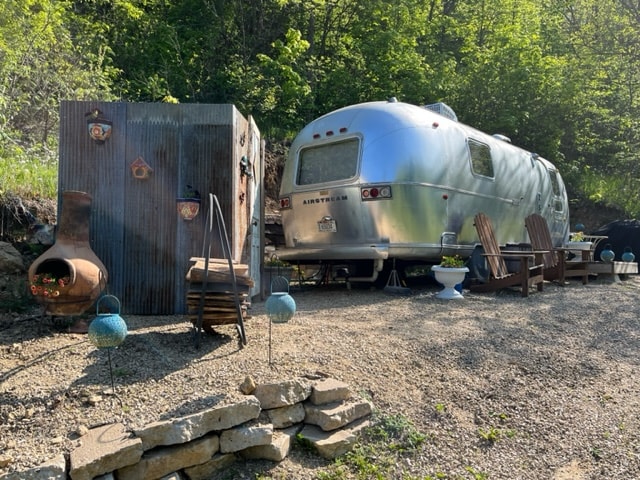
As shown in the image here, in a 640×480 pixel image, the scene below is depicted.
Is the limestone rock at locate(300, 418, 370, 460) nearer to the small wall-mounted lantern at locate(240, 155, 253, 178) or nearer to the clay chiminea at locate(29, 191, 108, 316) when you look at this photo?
the clay chiminea at locate(29, 191, 108, 316)

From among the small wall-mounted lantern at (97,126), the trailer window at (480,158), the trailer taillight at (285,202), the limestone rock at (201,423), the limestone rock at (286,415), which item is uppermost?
the trailer window at (480,158)

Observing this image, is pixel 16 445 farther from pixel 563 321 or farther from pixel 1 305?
pixel 563 321

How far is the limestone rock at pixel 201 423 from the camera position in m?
2.81

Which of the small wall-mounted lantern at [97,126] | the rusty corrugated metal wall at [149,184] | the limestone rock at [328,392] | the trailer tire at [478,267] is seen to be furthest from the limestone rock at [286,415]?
the trailer tire at [478,267]

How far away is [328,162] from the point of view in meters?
8.08

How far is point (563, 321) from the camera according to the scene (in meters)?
6.13

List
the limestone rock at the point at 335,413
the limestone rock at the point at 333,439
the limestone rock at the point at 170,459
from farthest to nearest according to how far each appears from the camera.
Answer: the limestone rock at the point at 335,413 → the limestone rock at the point at 333,439 → the limestone rock at the point at 170,459

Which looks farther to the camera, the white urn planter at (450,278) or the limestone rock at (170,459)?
the white urn planter at (450,278)

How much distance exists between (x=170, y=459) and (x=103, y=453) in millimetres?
386

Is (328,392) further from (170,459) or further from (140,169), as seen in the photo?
(140,169)

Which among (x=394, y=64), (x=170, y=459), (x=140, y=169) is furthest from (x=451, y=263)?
(x=394, y=64)

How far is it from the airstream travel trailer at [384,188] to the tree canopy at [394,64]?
6977 millimetres

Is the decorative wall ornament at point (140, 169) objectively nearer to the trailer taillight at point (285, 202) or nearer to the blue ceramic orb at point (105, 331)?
the blue ceramic orb at point (105, 331)

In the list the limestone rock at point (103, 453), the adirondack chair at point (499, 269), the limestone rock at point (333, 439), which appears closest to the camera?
the limestone rock at point (103, 453)
